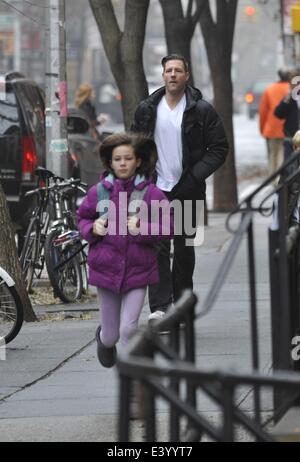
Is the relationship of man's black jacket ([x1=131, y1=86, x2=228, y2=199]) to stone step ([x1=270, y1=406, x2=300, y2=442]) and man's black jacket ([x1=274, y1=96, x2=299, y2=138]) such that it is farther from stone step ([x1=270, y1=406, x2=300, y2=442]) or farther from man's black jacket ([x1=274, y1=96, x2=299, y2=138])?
man's black jacket ([x1=274, y1=96, x2=299, y2=138])

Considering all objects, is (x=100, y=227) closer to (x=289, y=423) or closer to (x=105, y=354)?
(x=105, y=354)

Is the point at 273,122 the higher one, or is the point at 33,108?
the point at 33,108

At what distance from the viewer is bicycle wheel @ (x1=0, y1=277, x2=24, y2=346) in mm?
9359

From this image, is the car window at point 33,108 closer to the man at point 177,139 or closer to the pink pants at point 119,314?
the man at point 177,139

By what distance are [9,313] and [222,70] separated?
463 inches

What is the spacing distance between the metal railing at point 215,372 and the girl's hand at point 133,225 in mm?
786

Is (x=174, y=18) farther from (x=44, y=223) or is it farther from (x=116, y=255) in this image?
(x=116, y=255)

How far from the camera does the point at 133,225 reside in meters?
7.09

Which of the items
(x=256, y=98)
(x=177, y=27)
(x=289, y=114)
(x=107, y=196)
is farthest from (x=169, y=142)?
(x=256, y=98)

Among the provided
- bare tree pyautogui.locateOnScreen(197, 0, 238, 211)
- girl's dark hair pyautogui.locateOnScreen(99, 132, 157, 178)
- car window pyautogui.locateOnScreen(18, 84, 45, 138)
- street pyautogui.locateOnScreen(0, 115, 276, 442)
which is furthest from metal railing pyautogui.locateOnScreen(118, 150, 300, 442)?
bare tree pyautogui.locateOnScreen(197, 0, 238, 211)

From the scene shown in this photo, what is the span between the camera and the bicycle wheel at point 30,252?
39.4ft

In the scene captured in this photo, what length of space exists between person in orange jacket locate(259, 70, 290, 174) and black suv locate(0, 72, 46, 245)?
305 inches

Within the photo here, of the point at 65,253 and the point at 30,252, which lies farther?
the point at 30,252

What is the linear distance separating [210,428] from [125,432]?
1.03 feet
